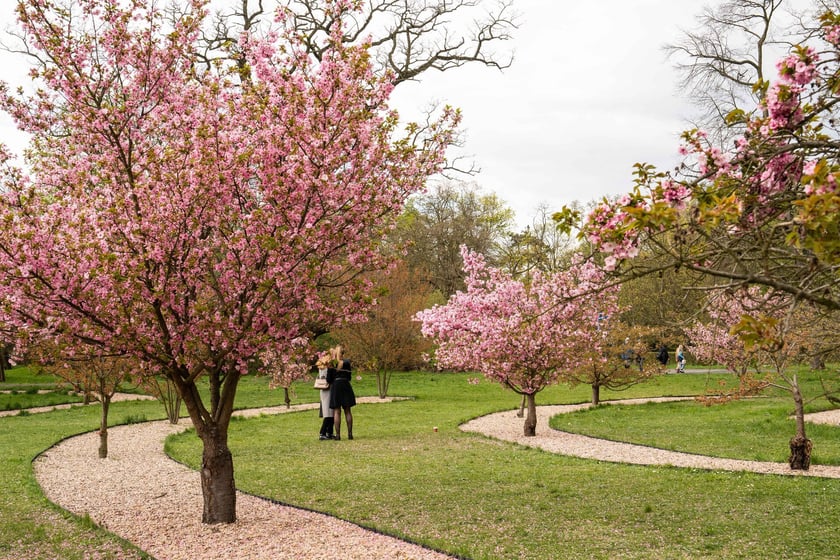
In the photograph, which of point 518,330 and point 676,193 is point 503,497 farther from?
point 518,330

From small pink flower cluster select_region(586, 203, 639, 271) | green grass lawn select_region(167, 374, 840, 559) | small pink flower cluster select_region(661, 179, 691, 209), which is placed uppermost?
small pink flower cluster select_region(661, 179, 691, 209)

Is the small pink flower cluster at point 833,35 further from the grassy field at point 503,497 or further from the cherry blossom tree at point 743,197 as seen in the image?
the grassy field at point 503,497

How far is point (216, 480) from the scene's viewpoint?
23.6 feet

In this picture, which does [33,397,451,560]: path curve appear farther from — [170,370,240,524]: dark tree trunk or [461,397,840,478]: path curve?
[461,397,840,478]: path curve

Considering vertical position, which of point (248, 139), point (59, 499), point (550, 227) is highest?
point (550, 227)

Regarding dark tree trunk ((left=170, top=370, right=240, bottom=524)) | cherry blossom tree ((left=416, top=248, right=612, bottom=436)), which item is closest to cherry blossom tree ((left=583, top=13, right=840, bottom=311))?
dark tree trunk ((left=170, top=370, right=240, bottom=524))

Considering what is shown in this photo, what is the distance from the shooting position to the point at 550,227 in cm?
4244

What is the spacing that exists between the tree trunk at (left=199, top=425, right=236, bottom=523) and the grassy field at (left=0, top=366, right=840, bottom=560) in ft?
3.07

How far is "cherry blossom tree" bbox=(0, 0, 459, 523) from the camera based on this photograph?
616 cm

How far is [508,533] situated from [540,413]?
495 inches

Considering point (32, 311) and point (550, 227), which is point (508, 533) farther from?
point (550, 227)

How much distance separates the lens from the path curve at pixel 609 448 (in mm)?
10008

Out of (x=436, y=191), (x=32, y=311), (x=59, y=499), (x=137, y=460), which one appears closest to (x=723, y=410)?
(x=137, y=460)

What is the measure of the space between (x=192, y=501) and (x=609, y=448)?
283 inches
